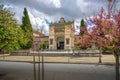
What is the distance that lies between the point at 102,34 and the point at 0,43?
6294 millimetres

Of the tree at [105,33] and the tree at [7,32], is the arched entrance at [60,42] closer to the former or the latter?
the tree at [7,32]

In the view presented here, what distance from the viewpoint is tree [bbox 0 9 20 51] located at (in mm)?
10984

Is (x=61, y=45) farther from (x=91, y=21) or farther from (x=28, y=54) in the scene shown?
(x=91, y=21)

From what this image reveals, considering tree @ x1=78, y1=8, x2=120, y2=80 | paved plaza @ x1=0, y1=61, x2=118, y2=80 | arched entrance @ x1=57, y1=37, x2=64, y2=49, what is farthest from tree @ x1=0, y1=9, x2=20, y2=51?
arched entrance @ x1=57, y1=37, x2=64, y2=49

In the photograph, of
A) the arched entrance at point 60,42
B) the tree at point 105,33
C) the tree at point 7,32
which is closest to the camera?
the tree at point 105,33

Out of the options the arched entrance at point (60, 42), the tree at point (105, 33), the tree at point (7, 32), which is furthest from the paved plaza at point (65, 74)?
the arched entrance at point (60, 42)

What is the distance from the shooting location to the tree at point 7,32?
1098cm

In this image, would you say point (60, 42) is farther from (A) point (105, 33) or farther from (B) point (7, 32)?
(A) point (105, 33)

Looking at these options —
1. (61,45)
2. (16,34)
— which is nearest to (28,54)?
(61,45)

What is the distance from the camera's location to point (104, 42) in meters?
7.90

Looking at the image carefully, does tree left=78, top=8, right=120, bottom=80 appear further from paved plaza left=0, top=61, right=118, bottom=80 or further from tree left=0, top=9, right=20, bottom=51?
tree left=0, top=9, right=20, bottom=51

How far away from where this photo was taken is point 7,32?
437 inches

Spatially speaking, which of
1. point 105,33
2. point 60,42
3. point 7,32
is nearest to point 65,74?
point 7,32

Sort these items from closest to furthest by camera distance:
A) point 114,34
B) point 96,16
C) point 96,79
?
point 114,34
point 96,16
point 96,79
